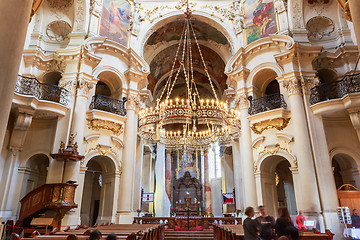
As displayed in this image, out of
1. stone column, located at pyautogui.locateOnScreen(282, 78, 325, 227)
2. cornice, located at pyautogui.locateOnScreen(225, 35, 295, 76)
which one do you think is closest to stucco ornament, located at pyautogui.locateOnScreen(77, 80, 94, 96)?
cornice, located at pyautogui.locateOnScreen(225, 35, 295, 76)

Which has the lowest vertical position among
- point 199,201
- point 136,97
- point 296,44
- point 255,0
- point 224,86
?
point 199,201

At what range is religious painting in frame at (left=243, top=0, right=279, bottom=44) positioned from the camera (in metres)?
12.9

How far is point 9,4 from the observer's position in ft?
11.4

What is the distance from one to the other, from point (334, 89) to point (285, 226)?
8.43 metres

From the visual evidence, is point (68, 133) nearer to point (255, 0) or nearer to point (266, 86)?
point (266, 86)

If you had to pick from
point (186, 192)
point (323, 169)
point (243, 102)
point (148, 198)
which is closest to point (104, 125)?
point (148, 198)

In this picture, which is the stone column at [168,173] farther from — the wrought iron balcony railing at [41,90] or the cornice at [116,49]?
the wrought iron balcony railing at [41,90]

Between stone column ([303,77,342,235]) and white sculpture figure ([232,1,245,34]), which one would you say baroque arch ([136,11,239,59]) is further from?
stone column ([303,77,342,235])

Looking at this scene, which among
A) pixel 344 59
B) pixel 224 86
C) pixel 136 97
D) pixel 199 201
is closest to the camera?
pixel 344 59

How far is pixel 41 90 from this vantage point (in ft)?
33.6

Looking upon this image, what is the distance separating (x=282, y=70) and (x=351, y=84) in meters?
2.90

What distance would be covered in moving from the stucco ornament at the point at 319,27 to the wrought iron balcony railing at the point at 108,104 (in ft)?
32.2

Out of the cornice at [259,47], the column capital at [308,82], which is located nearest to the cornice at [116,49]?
the cornice at [259,47]

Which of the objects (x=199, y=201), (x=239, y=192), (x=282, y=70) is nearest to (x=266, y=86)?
(x=282, y=70)
